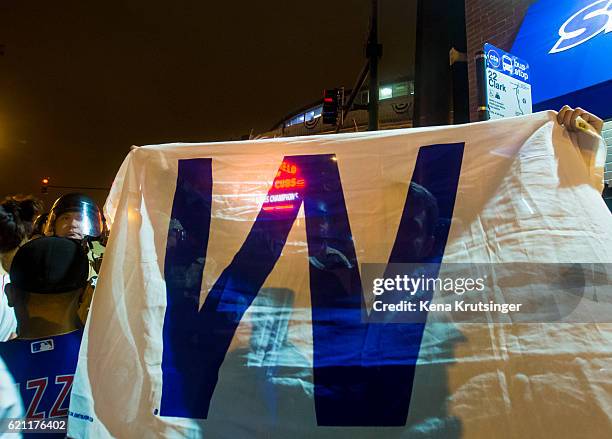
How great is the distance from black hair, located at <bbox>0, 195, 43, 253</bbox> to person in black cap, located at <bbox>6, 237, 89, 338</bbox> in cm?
74

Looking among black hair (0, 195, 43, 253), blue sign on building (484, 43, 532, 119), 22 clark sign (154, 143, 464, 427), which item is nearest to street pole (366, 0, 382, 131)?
blue sign on building (484, 43, 532, 119)

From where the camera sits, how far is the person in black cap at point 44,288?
2.49m

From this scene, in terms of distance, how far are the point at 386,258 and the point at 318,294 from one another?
368mm

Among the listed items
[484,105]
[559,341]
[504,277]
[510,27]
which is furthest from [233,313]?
[510,27]

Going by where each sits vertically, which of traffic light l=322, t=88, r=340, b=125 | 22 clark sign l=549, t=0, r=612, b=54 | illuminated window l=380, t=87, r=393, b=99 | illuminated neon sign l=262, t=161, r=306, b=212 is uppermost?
illuminated window l=380, t=87, r=393, b=99

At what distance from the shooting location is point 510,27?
5855 millimetres

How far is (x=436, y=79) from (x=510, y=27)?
2.07 meters

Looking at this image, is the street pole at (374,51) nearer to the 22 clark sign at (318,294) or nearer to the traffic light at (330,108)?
the traffic light at (330,108)

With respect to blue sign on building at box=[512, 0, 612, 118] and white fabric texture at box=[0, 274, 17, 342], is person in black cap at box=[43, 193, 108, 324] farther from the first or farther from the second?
blue sign on building at box=[512, 0, 612, 118]

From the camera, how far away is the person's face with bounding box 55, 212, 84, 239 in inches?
112

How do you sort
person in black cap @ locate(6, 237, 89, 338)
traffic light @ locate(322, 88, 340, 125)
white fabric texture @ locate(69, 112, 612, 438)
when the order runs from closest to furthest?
white fabric texture @ locate(69, 112, 612, 438)
person in black cap @ locate(6, 237, 89, 338)
traffic light @ locate(322, 88, 340, 125)

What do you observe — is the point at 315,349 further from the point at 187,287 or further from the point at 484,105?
the point at 484,105

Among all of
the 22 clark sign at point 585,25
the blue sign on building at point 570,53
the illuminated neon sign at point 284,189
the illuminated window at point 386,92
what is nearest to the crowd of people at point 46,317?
the illuminated neon sign at point 284,189

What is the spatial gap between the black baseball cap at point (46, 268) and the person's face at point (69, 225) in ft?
0.91
